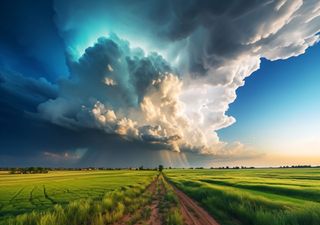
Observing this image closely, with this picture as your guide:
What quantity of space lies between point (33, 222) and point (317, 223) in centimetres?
1460

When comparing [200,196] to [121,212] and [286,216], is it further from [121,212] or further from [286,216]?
[286,216]

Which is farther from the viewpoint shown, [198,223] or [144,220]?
[144,220]

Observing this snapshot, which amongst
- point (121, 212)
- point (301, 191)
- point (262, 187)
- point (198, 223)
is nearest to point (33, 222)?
point (121, 212)

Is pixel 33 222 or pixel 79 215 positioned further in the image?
pixel 79 215

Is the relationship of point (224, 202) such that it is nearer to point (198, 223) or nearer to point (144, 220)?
point (198, 223)

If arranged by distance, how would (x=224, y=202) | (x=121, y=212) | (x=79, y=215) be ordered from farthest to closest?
(x=224, y=202) < (x=121, y=212) < (x=79, y=215)

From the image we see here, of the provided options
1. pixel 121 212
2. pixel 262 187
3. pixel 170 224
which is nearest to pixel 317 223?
pixel 170 224

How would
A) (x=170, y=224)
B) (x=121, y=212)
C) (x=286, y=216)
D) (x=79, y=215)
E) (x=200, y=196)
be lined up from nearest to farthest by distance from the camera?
(x=286, y=216) → (x=170, y=224) → (x=79, y=215) → (x=121, y=212) → (x=200, y=196)


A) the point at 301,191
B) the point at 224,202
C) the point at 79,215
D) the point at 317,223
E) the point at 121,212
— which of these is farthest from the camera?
the point at 301,191

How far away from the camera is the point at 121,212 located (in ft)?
50.4

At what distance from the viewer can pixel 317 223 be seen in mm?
9734

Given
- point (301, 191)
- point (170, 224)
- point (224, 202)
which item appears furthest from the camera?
point (301, 191)

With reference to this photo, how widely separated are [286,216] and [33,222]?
45.2 feet

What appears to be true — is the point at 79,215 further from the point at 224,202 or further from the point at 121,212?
the point at 224,202
